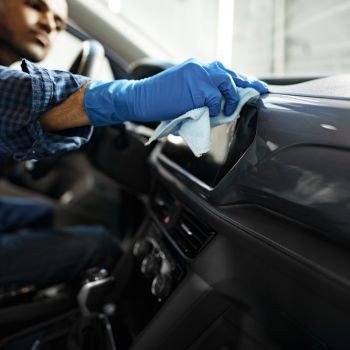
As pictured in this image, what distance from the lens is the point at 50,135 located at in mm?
703

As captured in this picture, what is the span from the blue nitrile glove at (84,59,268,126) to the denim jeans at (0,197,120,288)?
68 centimetres

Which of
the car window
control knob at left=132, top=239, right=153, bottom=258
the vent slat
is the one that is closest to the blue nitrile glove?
the car window

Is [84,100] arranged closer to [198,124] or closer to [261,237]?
[198,124]

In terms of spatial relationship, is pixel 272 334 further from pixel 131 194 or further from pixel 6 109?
pixel 131 194

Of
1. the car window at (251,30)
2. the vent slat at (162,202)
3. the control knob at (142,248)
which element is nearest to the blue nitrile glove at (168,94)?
the car window at (251,30)

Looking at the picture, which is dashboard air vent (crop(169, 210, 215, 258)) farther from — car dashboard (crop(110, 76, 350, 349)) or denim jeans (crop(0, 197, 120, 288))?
denim jeans (crop(0, 197, 120, 288))

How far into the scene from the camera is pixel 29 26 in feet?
2.99

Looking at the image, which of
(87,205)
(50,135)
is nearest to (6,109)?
(50,135)

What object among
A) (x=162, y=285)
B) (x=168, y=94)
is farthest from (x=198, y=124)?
(x=162, y=285)

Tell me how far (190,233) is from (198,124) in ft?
0.98

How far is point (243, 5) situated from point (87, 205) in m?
1.25

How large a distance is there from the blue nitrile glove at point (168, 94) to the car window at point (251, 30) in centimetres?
23

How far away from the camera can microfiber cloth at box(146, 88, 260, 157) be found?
0.58 metres

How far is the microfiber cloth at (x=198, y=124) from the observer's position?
1.91 ft
